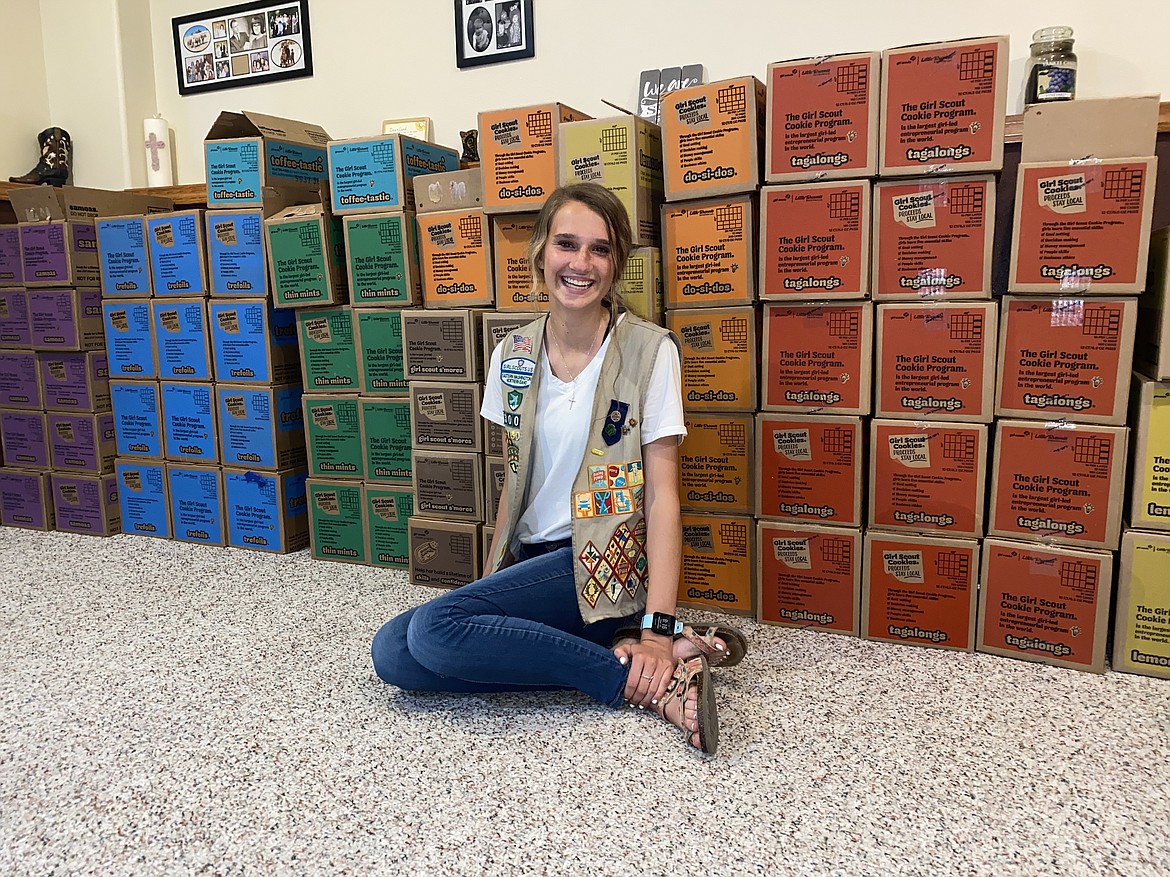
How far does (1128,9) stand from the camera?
94.8 inches

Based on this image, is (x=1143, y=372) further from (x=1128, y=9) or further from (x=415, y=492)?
(x=415, y=492)

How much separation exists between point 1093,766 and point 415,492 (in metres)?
1.81

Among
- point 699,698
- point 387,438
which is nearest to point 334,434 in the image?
point 387,438

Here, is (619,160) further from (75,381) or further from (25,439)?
(25,439)

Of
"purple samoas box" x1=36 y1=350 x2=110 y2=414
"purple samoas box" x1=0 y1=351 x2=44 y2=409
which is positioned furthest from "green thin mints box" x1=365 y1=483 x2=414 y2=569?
"purple samoas box" x1=0 y1=351 x2=44 y2=409

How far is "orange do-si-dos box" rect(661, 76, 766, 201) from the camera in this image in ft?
6.67

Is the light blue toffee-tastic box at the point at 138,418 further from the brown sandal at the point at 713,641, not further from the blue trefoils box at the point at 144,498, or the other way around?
the brown sandal at the point at 713,641

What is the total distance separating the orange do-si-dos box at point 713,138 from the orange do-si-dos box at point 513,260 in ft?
1.44

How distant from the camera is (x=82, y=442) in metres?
3.18

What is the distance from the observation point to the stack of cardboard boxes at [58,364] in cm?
311

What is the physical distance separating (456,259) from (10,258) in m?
1.95

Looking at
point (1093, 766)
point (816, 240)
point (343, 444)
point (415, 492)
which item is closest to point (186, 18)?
point (343, 444)

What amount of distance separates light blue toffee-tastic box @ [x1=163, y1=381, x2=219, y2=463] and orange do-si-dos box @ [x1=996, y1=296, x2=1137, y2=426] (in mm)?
2480

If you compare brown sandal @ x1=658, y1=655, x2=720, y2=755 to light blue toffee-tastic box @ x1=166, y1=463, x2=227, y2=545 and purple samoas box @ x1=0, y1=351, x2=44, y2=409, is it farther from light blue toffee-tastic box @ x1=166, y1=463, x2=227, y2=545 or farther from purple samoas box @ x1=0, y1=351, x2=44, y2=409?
purple samoas box @ x1=0, y1=351, x2=44, y2=409
